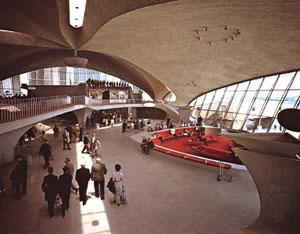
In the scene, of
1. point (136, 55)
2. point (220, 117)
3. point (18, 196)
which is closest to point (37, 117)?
Result: point (18, 196)

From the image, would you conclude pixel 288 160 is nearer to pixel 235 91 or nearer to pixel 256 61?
pixel 256 61

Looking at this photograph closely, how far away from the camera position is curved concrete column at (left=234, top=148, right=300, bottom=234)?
434cm

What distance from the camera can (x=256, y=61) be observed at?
17141 mm

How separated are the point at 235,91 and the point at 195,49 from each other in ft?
34.9

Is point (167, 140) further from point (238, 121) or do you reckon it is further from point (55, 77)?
point (55, 77)

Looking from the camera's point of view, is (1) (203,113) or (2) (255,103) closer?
(2) (255,103)

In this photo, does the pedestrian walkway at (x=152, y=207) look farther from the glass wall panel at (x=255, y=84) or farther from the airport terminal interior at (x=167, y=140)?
the glass wall panel at (x=255, y=84)

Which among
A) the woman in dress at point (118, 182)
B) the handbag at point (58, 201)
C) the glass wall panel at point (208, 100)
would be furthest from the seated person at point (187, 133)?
the handbag at point (58, 201)


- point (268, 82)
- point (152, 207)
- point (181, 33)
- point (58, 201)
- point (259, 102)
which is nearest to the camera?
point (58, 201)

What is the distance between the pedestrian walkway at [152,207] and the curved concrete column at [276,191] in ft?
2.61

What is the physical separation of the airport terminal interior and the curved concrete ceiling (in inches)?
3.7

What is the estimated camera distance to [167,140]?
16.5 meters

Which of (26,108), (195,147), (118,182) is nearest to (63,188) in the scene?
(118,182)

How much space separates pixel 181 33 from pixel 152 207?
11.0m
